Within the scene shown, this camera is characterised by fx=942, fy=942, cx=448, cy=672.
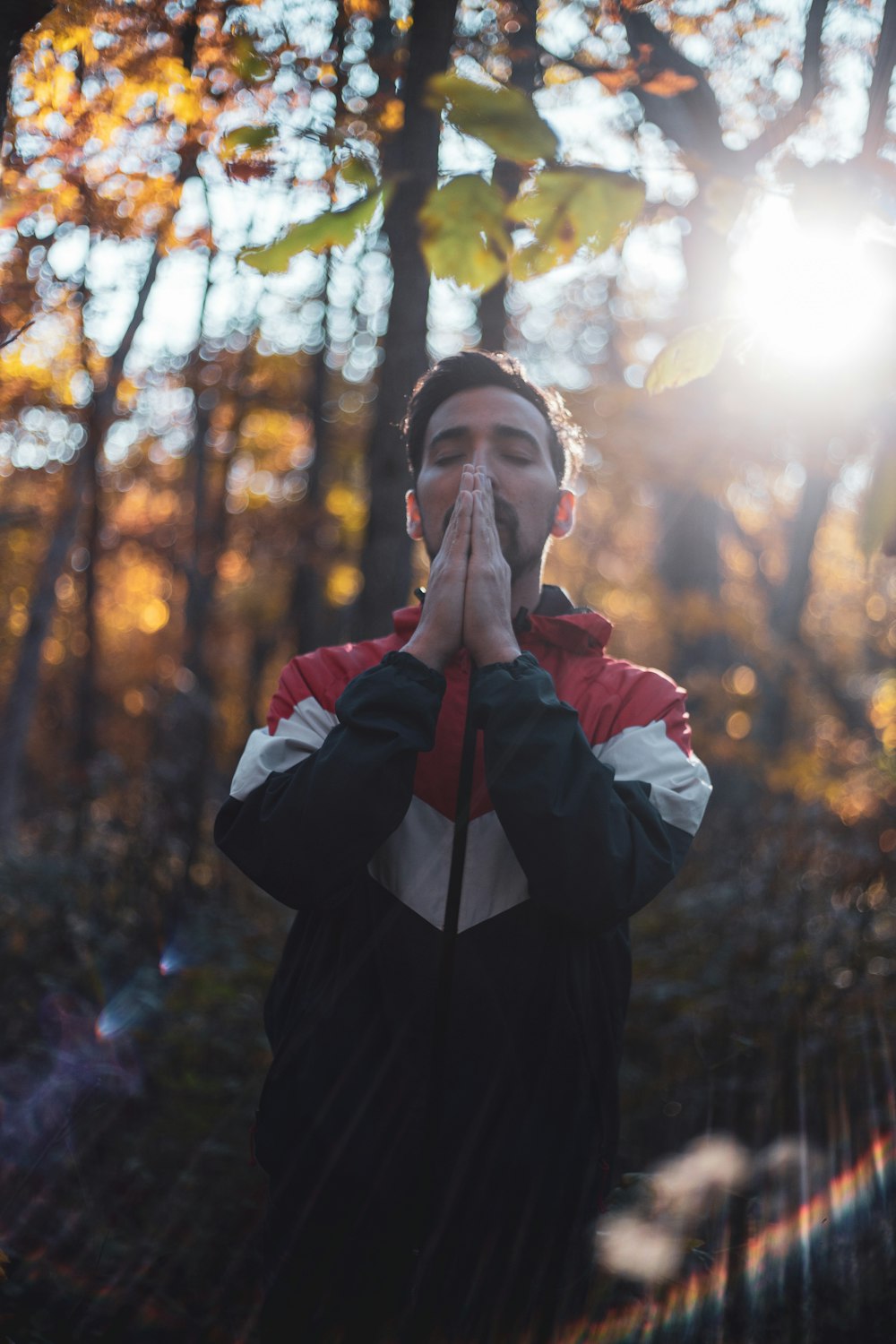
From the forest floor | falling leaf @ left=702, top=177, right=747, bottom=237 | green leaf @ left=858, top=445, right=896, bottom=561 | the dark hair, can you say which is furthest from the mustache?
the forest floor

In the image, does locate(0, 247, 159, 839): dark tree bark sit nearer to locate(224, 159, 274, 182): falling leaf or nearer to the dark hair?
locate(224, 159, 274, 182): falling leaf

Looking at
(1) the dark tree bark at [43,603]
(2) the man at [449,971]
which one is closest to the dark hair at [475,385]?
(2) the man at [449,971]

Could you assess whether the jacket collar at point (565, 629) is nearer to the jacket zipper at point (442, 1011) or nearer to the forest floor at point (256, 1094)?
the jacket zipper at point (442, 1011)

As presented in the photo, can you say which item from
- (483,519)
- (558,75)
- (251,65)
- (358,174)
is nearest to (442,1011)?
(483,519)

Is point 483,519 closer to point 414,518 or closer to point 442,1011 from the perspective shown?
point 414,518

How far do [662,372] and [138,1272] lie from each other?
301 centimetres

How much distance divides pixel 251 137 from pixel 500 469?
942 millimetres

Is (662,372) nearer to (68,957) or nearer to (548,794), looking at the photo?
(548,794)

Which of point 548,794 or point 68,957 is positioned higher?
point 68,957

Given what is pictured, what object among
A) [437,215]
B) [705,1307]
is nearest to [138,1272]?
[705,1307]

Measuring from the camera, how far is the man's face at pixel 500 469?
2.28 m

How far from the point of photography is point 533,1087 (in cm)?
196

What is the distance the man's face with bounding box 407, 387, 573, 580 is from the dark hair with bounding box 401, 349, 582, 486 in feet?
0.15

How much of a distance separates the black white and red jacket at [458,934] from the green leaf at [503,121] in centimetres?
96
